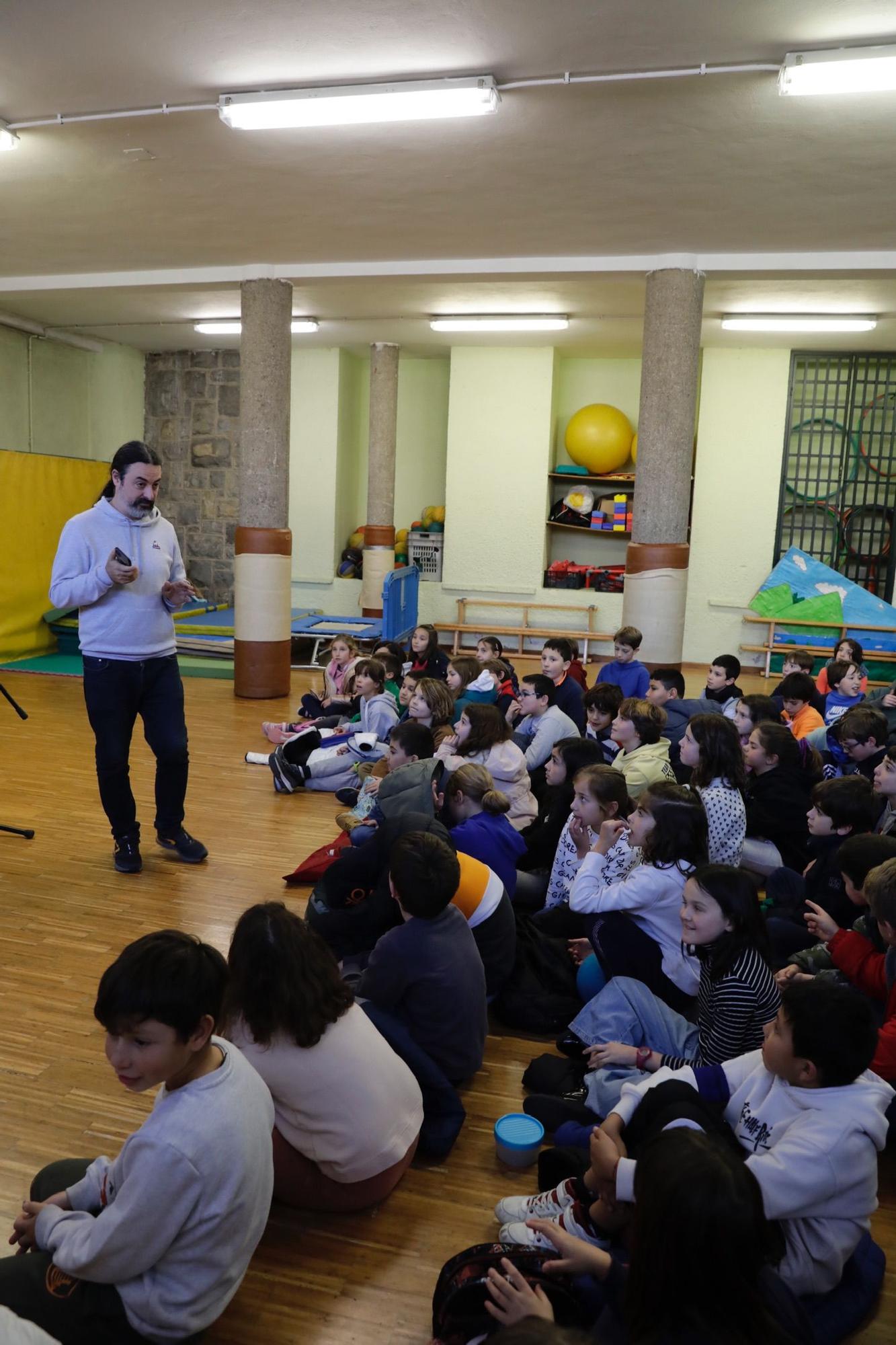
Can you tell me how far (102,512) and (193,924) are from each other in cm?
155

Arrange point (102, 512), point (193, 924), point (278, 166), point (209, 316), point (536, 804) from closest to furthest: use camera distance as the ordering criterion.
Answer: point (193, 924)
point (102, 512)
point (536, 804)
point (278, 166)
point (209, 316)

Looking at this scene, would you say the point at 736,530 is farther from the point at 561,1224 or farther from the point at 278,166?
the point at 561,1224

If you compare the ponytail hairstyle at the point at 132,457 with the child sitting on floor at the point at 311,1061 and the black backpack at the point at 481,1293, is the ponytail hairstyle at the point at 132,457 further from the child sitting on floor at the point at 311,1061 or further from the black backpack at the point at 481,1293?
the black backpack at the point at 481,1293

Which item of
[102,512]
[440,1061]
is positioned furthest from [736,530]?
[440,1061]

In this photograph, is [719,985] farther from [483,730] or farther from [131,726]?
[131,726]

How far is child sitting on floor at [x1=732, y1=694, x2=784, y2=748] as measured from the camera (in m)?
4.41

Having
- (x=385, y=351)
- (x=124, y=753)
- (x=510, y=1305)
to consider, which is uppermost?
(x=385, y=351)

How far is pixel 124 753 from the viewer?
12.8 ft

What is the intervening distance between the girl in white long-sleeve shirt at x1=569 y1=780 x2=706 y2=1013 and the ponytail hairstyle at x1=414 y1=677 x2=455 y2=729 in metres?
1.92

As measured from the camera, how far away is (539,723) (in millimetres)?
4715

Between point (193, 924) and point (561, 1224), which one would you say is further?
point (193, 924)

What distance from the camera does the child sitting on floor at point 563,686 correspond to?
5.16m

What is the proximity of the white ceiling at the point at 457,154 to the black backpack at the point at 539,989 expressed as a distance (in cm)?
330

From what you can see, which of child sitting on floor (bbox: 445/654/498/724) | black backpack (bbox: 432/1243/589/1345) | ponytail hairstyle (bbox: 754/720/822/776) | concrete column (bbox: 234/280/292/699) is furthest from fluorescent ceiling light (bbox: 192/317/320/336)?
black backpack (bbox: 432/1243/589/1345)
